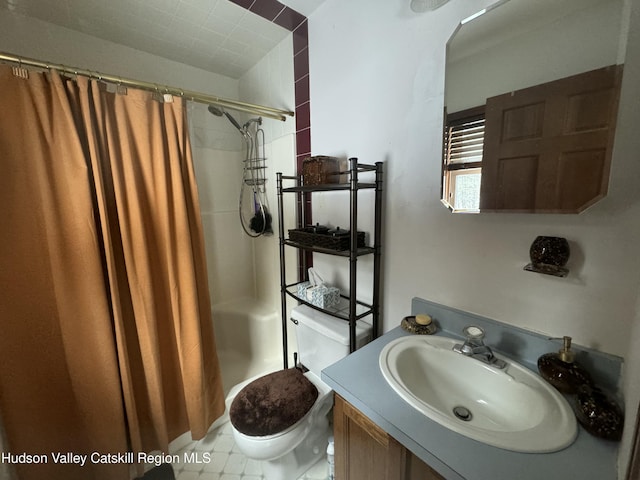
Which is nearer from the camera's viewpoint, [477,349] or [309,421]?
[477,349]

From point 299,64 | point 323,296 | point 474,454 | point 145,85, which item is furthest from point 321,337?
point 299,64

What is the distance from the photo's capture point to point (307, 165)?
129cm

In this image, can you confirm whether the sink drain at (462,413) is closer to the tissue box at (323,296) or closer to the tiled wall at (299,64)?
the tissue box at (323,296)

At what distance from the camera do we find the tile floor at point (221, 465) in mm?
1282

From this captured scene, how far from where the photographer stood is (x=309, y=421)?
1.15 metres

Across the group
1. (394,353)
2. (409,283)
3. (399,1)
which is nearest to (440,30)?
(399,1)

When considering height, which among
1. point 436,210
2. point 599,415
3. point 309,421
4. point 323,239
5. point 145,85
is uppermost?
point 145,85

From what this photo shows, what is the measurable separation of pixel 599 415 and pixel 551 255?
1.29ft

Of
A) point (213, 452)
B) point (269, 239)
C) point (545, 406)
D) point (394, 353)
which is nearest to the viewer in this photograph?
point (545, 406)

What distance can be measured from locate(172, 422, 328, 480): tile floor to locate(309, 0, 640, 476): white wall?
0.88 metres

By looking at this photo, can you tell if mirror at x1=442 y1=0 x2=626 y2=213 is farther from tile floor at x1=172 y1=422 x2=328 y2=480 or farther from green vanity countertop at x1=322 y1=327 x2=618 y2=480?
tile floor at x1=172 y1=422 x2=328 y2=480

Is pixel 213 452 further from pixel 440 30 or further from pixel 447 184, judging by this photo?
pixel 440 30

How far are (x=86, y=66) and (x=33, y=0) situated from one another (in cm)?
32

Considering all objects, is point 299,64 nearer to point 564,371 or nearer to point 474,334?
point 474,334
